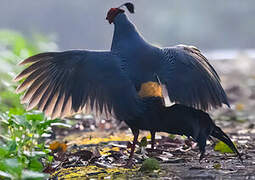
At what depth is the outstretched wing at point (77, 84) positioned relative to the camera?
3367 mm

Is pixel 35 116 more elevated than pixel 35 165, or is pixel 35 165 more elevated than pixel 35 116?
pixel 35 116

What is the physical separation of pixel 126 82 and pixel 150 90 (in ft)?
0.52

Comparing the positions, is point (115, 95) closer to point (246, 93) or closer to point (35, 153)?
point (35, 153)

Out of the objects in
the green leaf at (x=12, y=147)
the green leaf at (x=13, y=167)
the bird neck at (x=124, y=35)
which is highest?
the bird neck at (x=124, y=35)

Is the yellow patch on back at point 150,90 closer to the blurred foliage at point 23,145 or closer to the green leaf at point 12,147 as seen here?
the blurred foliage at point 23,145

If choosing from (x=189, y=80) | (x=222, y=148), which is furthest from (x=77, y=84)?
(x=222, y=148)

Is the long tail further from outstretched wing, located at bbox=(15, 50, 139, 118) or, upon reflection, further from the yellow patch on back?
outstretched wing, located at bbox=(15, 50, 139, 118)

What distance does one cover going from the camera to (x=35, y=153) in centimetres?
293

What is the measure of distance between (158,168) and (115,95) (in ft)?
1.73

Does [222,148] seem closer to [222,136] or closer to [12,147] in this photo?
[222,136]

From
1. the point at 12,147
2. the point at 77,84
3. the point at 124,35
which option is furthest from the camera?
the point at 124,35

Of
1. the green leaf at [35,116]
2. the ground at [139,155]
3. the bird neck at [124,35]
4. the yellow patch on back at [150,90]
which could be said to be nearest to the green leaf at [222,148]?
the ground at [139,155]

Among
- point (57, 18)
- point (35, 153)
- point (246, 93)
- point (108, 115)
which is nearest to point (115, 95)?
point (108, 115)

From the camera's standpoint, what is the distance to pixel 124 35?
12.0 ft
